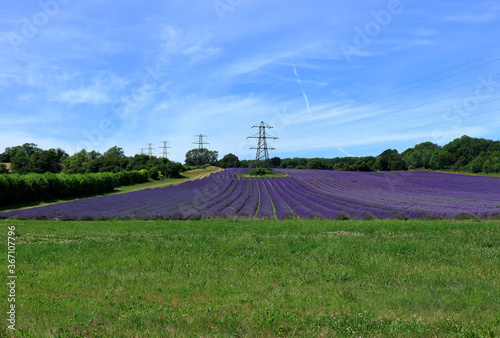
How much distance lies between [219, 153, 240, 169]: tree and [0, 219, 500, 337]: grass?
113 metres

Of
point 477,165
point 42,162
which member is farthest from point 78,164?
point 477,165

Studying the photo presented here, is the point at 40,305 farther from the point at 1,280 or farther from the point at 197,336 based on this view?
the point at 197,336

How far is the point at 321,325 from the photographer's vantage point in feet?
13.8

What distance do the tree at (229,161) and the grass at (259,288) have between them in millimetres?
112830

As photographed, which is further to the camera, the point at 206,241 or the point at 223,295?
the point at 206,241

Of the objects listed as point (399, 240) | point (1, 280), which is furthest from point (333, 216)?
point (1, 280)

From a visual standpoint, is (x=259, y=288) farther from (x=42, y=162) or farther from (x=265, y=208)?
(x=42, y=162)

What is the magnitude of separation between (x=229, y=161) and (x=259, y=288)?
391 ft

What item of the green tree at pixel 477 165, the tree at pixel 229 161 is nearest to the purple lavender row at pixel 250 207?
the green tree at pixel 477 165

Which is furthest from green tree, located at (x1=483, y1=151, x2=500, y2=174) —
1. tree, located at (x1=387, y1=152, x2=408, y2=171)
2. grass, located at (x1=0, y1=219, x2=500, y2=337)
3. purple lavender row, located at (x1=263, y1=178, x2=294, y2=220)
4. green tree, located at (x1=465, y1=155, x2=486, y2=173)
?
grass, located at (x1=0, y1=219, x2=500, y2=337)

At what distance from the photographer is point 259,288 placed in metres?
5.70

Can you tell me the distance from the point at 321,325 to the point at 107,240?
28.2ft

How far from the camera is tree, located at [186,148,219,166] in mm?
136500

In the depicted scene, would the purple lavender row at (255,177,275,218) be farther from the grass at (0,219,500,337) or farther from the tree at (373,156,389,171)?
the tree at (373,156,389,171)
